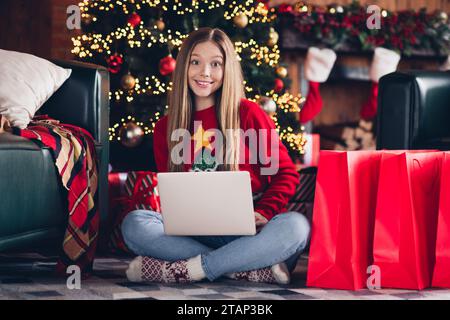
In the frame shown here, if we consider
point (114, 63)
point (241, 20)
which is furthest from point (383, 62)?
point (114, 63)

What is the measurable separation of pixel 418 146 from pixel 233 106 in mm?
723

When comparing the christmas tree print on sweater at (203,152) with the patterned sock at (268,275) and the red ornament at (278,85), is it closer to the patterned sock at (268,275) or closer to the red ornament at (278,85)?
the patterned sock at (268,275)

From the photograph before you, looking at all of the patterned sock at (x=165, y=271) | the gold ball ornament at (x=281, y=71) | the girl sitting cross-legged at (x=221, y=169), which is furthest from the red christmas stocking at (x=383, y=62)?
the patterned sock at (x=165, y=271)

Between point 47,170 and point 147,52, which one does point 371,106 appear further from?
point 47,170

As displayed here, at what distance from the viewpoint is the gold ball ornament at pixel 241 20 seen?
3359 millimetres

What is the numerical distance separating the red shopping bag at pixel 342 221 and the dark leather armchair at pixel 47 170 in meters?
0.71

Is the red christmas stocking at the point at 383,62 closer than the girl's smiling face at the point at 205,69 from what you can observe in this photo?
No

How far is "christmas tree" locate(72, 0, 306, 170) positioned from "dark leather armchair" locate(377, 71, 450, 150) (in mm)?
698

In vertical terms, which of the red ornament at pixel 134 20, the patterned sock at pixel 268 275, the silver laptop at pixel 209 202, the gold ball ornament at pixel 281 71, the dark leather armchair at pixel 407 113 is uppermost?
the red ornament at pixel 134 20

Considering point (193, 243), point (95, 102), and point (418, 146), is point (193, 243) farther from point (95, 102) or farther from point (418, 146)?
point (418, 146)

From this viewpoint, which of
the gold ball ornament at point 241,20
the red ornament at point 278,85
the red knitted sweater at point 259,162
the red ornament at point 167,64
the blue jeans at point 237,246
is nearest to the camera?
the blue jeans at point 237,246

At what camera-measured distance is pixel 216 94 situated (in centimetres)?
235

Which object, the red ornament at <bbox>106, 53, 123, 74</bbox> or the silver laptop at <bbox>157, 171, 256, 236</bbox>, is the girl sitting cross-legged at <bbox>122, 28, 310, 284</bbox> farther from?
the red ornament at <bbox>106, 53, 123, 74</bbox>

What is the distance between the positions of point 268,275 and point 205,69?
60 cm
